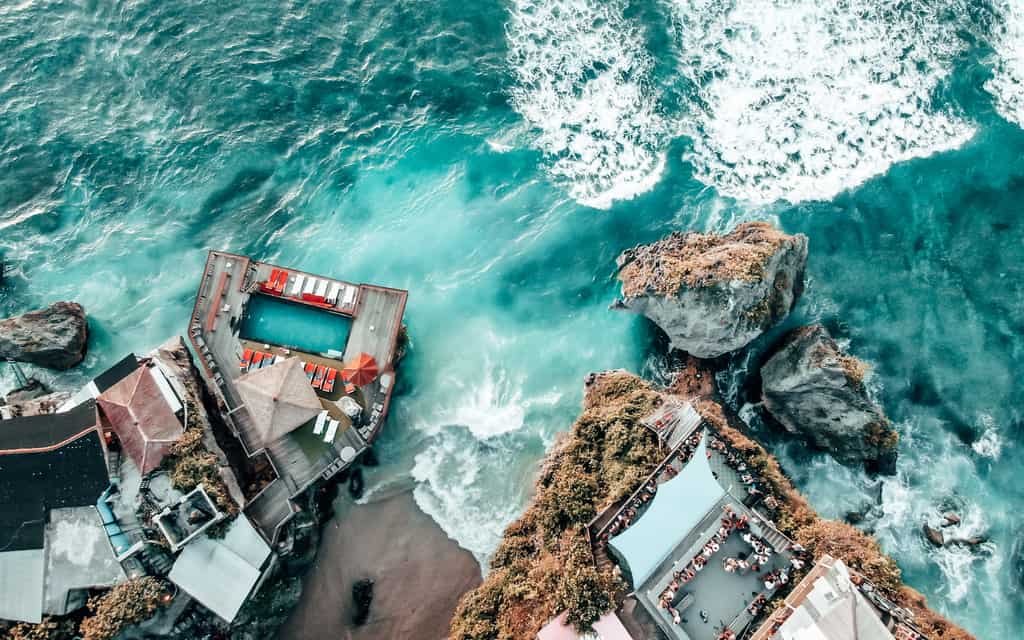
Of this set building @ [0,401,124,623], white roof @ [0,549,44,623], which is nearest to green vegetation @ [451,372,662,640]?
building @ [0,401,124,623]

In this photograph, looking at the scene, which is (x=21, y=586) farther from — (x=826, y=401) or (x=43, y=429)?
(x=826, y=401)

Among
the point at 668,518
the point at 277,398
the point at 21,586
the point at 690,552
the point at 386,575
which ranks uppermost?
the point at 668,518

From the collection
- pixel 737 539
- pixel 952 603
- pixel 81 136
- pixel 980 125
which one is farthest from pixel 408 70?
pixel 952 603

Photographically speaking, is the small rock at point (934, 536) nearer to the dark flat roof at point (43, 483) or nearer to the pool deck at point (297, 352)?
the pool deck at point (297, 352)

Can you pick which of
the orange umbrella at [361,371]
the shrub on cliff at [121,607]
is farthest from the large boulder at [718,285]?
the shrub on cliff at [121,607]

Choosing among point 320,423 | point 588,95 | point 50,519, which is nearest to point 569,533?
point 320,423

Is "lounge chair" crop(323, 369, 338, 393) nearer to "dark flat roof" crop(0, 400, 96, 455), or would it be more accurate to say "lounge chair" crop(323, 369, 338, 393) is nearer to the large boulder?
"dark flat roof" crop(0, 400, 96, 455)
